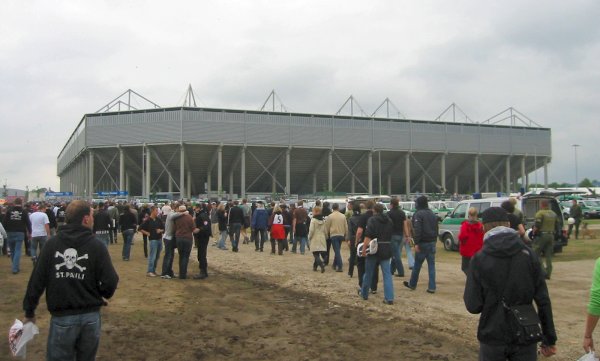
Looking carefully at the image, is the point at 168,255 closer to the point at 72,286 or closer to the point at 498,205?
the point at 72,286

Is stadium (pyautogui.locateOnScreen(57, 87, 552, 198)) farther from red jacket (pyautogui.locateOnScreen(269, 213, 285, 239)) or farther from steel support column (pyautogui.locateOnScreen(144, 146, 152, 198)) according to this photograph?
red jacket (pyautogui.locateOnScreen(269, 213, 285, 239))

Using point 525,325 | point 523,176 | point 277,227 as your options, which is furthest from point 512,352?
point 523,176

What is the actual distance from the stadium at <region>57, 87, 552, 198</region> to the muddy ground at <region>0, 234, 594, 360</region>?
154 feet

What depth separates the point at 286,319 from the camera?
7246 millimetres

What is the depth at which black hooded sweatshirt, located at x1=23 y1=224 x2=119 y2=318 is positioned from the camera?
3.59 metres

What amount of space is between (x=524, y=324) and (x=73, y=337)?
3.08 metres

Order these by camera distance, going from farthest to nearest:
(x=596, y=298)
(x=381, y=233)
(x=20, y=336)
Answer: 1. (x=381, y=233)
2. (x=20, y=336)
3. (x=596, y=298)

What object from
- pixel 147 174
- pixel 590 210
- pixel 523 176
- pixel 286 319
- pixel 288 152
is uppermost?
pixel 288 152

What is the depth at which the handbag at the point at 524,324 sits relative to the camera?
3.16m

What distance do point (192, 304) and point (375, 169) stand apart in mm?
60866

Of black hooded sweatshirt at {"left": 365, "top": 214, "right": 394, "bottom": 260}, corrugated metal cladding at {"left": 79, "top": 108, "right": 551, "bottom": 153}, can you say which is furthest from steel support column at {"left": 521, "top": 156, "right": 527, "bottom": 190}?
black hooded sweatshirt at {"left": 365, "top": 214, "right": 394, "bottom": 260}

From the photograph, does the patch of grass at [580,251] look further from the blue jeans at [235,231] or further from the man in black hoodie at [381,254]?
the blue jeans at [235,231]

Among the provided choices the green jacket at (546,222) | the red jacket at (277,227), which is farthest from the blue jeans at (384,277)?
the red jacket at (277,227)

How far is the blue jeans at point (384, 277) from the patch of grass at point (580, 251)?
820 cm
